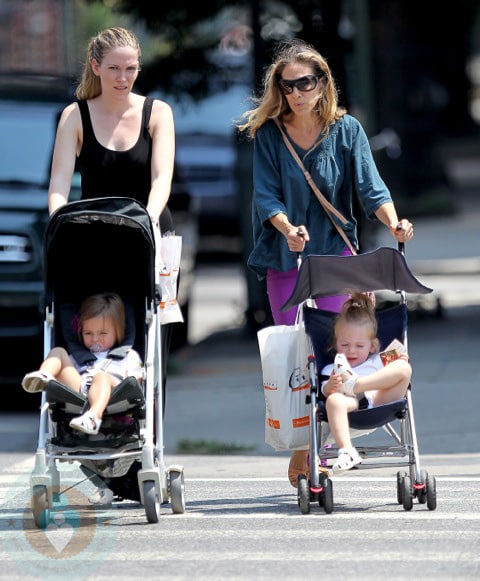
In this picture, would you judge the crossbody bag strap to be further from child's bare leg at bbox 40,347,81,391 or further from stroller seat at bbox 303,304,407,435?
child's bare leg at bbox 40,347,81,391

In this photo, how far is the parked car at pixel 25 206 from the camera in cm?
1026

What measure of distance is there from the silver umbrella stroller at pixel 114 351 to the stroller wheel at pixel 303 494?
0.50m

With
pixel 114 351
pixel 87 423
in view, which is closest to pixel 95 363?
pixel 114 351

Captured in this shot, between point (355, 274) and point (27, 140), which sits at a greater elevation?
point (27, 140)

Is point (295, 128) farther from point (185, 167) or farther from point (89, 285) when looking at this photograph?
point (185, 167)

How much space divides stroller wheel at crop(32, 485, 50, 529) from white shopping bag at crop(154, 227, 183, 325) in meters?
0.96

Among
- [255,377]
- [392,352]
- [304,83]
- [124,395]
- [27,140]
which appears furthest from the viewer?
[255,377]

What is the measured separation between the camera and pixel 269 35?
12961mm

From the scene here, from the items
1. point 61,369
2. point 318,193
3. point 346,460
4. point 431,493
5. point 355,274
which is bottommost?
point 431,493

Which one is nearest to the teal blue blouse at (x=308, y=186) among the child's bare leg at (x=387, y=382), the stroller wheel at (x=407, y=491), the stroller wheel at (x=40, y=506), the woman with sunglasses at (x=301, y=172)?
the woman with sunglasses at (x=301, y=172)

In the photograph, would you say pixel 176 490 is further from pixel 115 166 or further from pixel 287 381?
pixel 115 166

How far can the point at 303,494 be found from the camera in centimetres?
621

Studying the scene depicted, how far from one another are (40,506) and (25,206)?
465 centimetres

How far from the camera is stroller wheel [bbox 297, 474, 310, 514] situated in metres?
6.21
